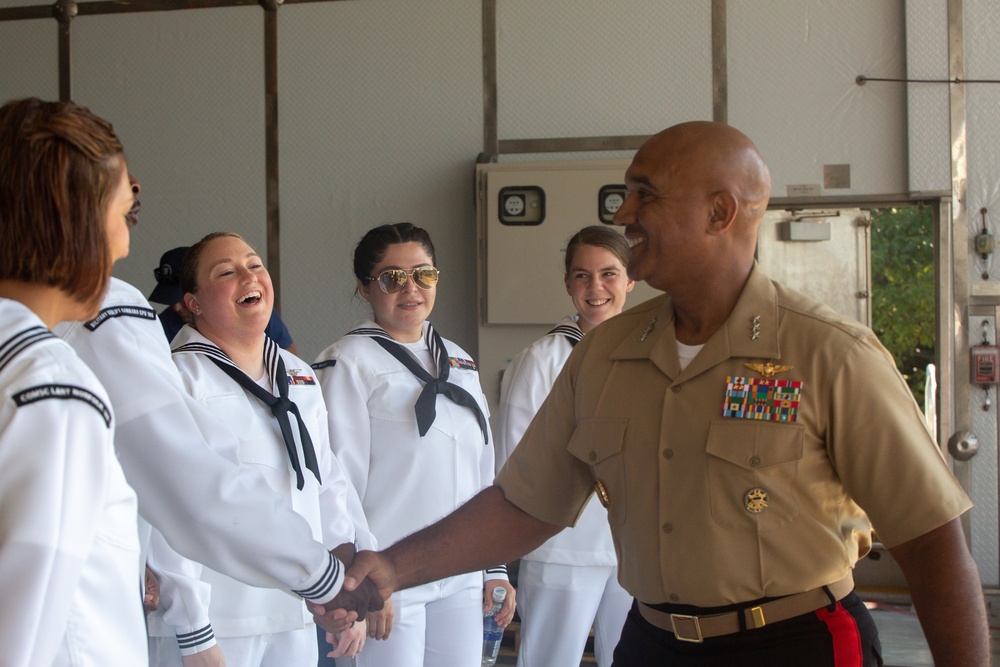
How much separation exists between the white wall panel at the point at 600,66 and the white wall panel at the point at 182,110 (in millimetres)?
1716

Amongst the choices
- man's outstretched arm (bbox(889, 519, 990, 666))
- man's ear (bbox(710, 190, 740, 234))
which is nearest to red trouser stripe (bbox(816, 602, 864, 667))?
man's outstretched arm (bbox(889, 519, 990, 666))

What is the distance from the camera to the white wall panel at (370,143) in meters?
6.17

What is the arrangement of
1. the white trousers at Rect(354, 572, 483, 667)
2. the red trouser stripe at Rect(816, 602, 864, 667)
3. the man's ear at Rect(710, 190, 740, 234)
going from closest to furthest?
1. the red trouser stripe at Rect(816, 602, 864, 667)
2. the man's ear at Rect(710, 190, 740, 234)
3. the white trousers at Rect(354, 572, 483, 667)

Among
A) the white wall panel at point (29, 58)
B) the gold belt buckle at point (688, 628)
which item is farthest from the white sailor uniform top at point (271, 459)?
the white wall panel at point (29, 58)

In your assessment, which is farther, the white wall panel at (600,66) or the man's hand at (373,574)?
the white wall panel at (600,66)

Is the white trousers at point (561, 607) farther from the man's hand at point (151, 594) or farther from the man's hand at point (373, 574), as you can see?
the man's hand at point (151, 594)

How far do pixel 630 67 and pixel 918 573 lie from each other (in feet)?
15.5

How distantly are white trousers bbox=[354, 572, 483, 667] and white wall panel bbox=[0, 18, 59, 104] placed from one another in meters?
5.17

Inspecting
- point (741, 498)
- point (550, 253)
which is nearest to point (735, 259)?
point (741, 498)

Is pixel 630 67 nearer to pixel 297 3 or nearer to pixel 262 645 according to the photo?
pixel 297 3

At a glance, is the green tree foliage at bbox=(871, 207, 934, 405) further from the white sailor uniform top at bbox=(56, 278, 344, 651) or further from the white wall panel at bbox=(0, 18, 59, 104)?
the white sailor uniform top at bbox=(56, 278, 344, 651)

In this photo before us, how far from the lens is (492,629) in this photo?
11.6 ft

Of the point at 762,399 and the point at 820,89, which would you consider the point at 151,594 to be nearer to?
the point at 762,399

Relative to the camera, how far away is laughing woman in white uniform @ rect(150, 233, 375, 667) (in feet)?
8.54
